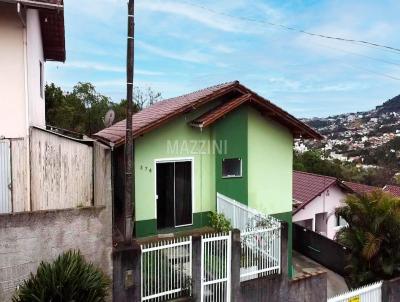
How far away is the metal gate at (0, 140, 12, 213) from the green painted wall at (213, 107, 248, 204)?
20.3ft

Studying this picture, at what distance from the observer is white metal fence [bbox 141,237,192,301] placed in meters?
8.00

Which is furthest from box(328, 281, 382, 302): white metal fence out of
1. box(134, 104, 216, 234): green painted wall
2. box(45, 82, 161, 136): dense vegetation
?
box(45, 82, 161, 136): dense vegetation

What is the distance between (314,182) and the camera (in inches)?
867

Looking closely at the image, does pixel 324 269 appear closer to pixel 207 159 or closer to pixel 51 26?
pixel 207 159

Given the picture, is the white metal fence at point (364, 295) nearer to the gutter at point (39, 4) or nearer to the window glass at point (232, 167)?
the window glass at point (232, 167)

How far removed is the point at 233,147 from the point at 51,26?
711cm

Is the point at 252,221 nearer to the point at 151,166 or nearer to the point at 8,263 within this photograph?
the point at 151,166

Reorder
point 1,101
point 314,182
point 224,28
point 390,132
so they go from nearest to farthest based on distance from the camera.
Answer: point 1,101 → point 224,28 → point 314,182 → point 390,132

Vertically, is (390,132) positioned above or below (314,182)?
above

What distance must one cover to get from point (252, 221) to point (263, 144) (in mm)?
3568

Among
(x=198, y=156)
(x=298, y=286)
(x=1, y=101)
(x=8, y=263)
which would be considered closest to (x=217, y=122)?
(x=198, y=156)

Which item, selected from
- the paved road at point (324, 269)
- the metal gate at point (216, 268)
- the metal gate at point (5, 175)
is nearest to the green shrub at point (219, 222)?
the metal gate at point (216, 268)

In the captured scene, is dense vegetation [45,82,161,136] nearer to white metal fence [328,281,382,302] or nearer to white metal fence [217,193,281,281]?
white metal fence [217,193,281,281]

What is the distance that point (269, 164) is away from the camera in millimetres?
12828
